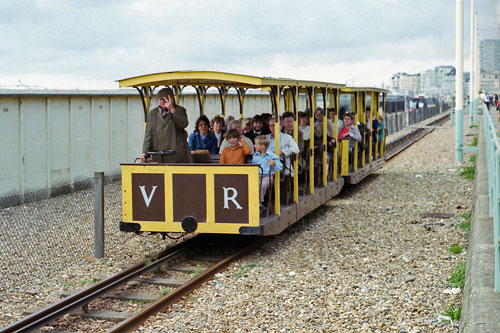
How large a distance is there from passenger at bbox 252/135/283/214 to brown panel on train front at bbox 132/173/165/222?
1.38m

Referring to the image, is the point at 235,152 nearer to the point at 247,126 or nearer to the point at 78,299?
the point at 247,126

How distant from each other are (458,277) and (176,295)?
315 cm

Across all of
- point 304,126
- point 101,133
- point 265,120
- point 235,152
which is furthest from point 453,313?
point 101,133

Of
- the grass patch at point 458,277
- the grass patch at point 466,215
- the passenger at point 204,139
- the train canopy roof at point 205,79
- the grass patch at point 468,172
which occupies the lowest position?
the grass patch at point 458,277

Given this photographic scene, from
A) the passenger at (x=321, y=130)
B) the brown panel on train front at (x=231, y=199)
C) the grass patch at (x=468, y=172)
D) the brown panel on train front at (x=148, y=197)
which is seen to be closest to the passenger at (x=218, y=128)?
the passenger at (x=321, y=130)

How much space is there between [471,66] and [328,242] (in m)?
40.7

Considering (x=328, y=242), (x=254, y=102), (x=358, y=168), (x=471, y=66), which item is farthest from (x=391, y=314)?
(x=471, y=66)

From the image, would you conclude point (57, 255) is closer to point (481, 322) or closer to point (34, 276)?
point (34, 276)

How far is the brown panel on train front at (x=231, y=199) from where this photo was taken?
29.0 feet

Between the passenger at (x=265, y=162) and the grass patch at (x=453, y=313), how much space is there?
3463 mm

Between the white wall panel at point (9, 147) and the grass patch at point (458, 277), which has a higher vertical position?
the white wall panel at point (9, 147)

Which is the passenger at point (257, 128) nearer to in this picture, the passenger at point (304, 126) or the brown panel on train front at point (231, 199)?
the passenger at point (304, 126)

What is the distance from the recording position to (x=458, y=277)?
7.74 meters

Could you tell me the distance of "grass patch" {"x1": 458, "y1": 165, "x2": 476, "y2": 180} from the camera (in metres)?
17.4
